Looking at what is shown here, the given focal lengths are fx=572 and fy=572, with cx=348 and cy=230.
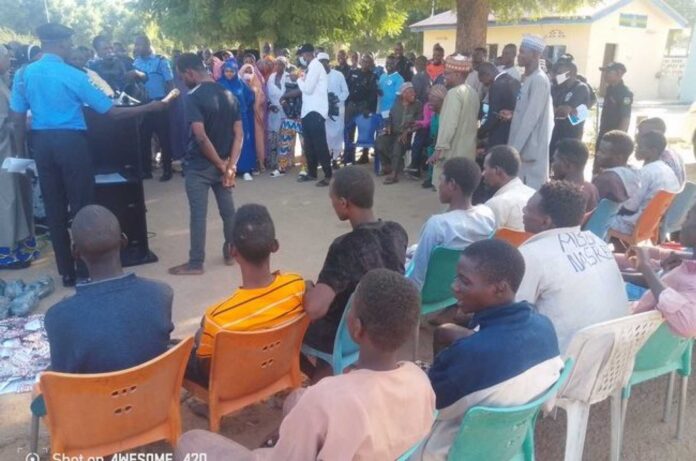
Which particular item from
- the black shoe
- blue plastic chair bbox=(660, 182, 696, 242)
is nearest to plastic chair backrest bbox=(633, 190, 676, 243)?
blue plastic chair bbox=(660, 182, 696, 242)

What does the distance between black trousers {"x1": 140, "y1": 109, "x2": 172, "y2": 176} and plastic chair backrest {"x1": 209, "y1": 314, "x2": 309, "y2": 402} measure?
19.9 feet

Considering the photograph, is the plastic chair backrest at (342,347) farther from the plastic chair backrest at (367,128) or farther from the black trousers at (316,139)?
the plastic chair backrest at (367,128)

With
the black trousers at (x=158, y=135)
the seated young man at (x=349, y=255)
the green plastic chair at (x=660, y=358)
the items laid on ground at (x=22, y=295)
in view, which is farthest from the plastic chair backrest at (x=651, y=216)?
the black trousers at (x=158, y=135)

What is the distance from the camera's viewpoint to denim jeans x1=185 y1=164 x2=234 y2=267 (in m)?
4.87

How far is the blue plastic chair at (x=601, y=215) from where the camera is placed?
3.99 meters

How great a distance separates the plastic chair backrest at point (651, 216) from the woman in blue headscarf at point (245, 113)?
17.8ft

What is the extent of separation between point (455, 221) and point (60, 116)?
3009 mm

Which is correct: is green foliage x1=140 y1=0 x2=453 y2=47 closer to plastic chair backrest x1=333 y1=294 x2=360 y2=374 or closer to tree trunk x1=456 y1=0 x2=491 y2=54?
tree trunk x1=456 y1=0 x2=491 y2=54

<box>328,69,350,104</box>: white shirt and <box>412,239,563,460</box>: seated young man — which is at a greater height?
<box>328,69,350,104</box>: white shirt

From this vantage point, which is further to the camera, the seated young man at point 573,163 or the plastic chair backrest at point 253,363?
the seated young man at point 573,163

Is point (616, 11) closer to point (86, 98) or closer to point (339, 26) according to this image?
point (339, 26)

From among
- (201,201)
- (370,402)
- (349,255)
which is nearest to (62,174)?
(201,201)

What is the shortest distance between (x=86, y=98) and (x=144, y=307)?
2.64 meters

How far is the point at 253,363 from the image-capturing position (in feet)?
7.78
